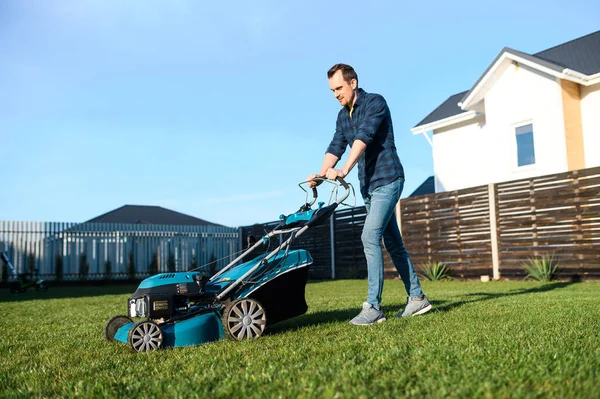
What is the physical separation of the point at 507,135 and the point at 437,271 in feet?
16.1

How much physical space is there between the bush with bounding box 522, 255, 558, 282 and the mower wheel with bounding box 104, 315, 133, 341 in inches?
333

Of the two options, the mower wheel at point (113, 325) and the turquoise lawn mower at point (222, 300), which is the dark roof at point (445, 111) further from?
the mower wheel at point (113, 325)

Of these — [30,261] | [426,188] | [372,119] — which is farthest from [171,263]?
[372,119]

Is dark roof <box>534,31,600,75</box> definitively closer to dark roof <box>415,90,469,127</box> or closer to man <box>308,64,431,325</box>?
dark roof <box>415,90,469,127</box>

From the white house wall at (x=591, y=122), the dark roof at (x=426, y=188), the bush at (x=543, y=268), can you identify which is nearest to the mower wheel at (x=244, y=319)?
the bush at (x=543, y=268)

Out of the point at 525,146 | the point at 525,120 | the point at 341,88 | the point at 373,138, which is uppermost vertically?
the point at 525,120

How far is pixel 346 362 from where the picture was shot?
287 centimetres

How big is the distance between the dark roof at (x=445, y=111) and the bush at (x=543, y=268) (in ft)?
26.0

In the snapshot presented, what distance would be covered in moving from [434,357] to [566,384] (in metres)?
0.72

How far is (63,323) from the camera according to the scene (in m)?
5.78

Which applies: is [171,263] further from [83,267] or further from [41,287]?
[41,287]

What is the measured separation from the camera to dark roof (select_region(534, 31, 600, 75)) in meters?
14.3

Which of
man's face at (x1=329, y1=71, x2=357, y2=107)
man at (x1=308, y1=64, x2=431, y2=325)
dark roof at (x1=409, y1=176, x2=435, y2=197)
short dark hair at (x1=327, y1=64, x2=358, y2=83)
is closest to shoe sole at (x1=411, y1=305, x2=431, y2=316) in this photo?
man at (x1=308, y1=64, x2=431, y2=325)

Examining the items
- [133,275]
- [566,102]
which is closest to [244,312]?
[566,102]
